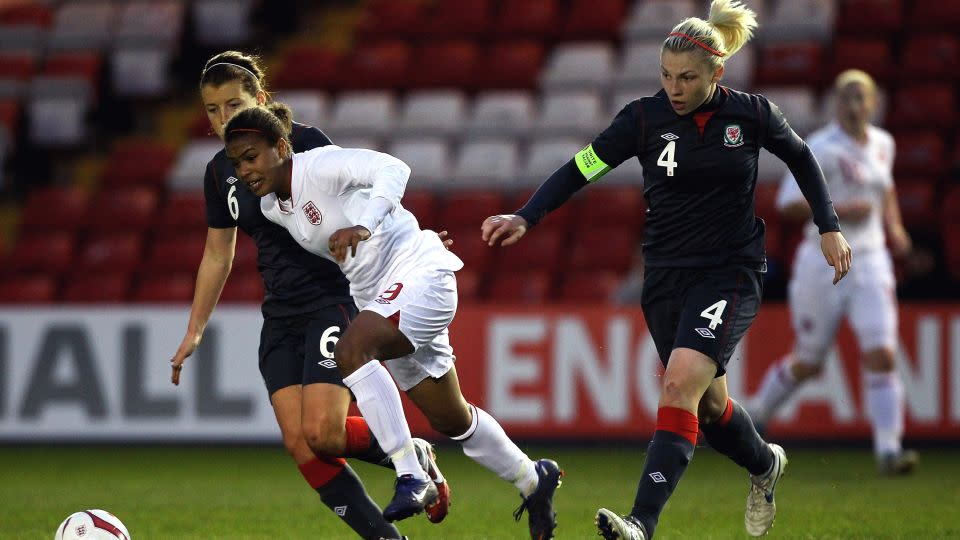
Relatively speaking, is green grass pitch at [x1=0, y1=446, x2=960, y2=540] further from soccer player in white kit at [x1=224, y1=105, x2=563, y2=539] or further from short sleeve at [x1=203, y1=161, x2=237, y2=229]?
short sleeve at [x1=203, y1=161, x2=237, y2=229]

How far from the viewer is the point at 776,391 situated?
878 centimetres

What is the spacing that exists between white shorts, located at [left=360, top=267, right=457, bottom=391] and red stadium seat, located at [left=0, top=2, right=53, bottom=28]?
1180 cm

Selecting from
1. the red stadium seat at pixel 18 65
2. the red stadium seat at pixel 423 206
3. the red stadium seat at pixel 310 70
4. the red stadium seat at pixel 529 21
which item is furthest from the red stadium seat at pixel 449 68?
the red stadium seat at pixel 18 65

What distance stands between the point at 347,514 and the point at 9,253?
9.15 metres

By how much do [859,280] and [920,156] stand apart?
158 inches

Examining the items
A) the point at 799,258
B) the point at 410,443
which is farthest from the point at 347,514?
the point at 799,258

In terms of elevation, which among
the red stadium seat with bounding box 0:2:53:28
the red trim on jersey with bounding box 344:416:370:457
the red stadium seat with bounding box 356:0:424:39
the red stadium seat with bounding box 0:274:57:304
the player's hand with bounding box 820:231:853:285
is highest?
the player's hand with bounding box 820:231:853:285

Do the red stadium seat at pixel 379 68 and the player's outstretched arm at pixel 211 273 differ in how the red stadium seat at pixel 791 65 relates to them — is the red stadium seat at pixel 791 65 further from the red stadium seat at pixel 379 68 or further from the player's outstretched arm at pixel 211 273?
the player's outstretched arm at pixel 211 273

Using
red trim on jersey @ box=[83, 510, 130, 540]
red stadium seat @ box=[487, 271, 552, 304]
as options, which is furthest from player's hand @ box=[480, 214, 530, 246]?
red stadium seat @ box=[487, 271, 552, 304]

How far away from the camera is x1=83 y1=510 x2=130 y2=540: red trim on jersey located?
199 inches

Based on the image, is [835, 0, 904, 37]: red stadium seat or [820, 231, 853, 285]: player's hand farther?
[835, 0, 904, 37]: red stadium seat

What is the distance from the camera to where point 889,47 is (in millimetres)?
13266

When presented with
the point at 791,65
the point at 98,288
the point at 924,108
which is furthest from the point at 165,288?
the point at 924,108

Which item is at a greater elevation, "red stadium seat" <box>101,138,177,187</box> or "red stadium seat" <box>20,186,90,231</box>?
"red stadium seat" <box>101,138,177,187</box>
